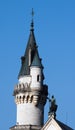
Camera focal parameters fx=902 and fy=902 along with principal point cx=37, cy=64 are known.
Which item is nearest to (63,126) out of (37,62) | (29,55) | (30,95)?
(30,95)

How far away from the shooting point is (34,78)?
399 feet

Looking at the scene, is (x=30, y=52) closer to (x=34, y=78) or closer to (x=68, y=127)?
(x=34, y=78)

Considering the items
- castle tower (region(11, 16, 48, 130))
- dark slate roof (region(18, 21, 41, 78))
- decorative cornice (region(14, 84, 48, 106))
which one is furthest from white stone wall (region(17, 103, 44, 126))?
dark slate roof (region(18, 21, 41, 78))

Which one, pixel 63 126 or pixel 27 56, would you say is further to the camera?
pixel 27 56

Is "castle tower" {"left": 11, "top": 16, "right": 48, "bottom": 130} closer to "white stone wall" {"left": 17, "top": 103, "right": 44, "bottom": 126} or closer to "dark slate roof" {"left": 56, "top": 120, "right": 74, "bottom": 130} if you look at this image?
"white stone wall" {"left": 17, "top": 103, "right": 44, "bottom": 126}

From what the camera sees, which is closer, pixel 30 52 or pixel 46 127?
pixel 46 127

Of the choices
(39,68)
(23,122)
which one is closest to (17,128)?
(23,122)

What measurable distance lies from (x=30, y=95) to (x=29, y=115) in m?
2.74

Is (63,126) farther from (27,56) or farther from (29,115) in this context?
(27,56)

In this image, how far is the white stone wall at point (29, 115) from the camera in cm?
12081

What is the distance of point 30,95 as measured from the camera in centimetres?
12162

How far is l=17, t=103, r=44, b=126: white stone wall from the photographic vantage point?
12081 cm

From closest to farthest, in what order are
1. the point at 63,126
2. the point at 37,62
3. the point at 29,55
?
the point at 63,126, the point at 37,62, the point at 29,55

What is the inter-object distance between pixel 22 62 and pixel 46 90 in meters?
5.15
